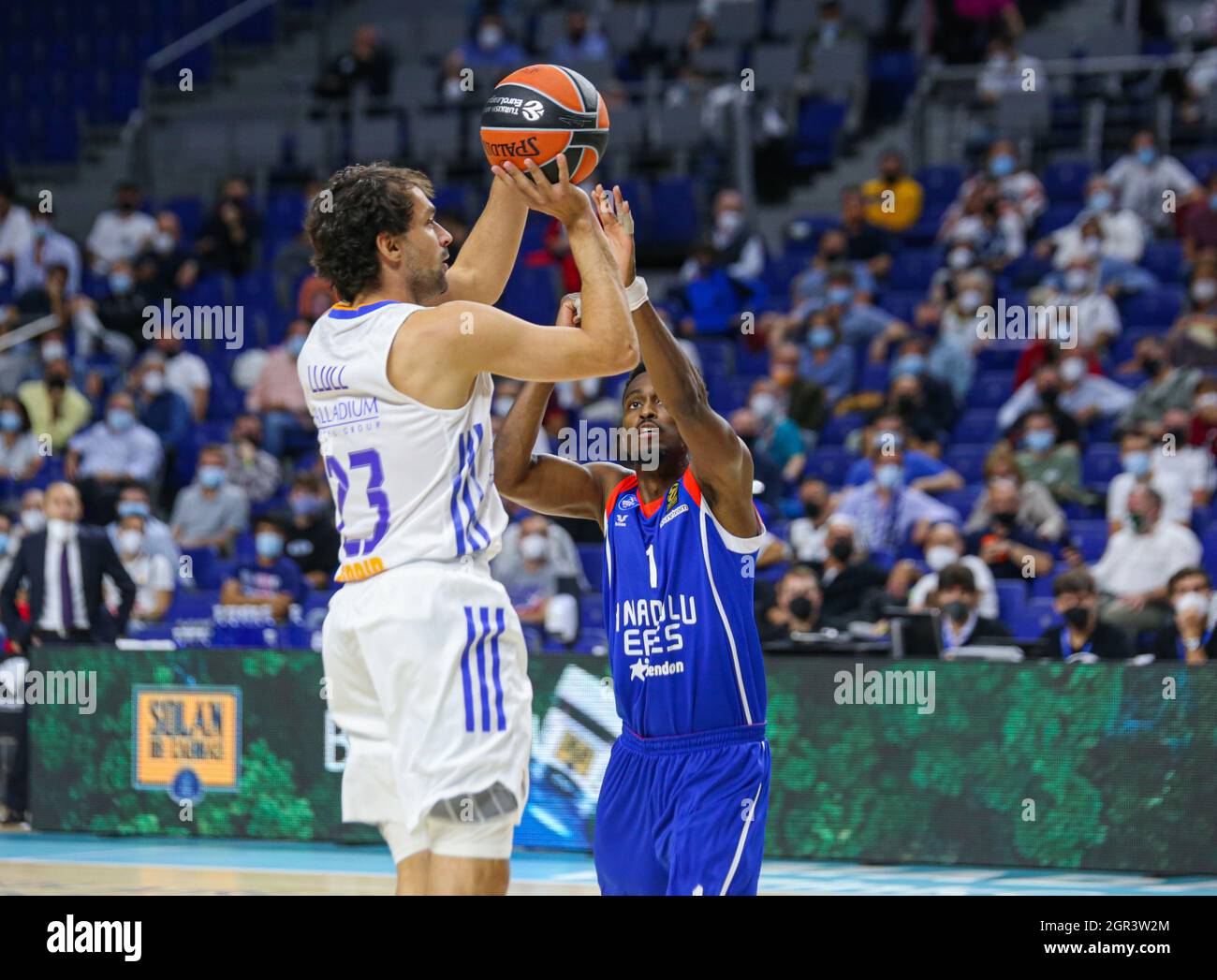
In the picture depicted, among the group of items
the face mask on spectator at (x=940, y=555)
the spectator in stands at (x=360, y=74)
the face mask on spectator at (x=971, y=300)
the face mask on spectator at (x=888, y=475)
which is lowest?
the face mask on spectator at (x=940, y=555)

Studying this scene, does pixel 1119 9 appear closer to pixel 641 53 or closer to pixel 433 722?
pixel 641 53

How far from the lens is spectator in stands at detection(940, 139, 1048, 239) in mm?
15359

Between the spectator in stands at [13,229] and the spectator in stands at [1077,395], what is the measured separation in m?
9.83

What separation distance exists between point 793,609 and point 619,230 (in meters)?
6.28

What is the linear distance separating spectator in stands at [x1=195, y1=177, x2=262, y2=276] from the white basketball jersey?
13916mm

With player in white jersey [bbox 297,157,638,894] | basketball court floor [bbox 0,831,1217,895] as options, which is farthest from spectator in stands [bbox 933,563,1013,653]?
player in white jersey [bbox 297,157,638,894]

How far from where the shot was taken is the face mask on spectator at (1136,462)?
12.5 metres

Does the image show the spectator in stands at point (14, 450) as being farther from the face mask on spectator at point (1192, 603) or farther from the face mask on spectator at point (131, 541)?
the face mask on spectator at point (1192, 603)

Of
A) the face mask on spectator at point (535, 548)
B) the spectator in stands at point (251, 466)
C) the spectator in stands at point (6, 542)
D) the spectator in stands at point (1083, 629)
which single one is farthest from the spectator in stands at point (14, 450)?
the spectator in stands at point (1083, 629)

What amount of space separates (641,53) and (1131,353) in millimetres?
6457

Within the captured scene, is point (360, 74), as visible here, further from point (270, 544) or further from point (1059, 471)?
point (1059, 471)

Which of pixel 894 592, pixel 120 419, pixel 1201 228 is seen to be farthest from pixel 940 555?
pixel 120 419

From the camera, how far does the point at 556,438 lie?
14.0 metres

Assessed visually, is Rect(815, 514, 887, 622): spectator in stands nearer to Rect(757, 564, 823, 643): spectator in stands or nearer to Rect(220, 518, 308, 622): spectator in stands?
Rect(757, 564, 823, 643): spectator in stands
